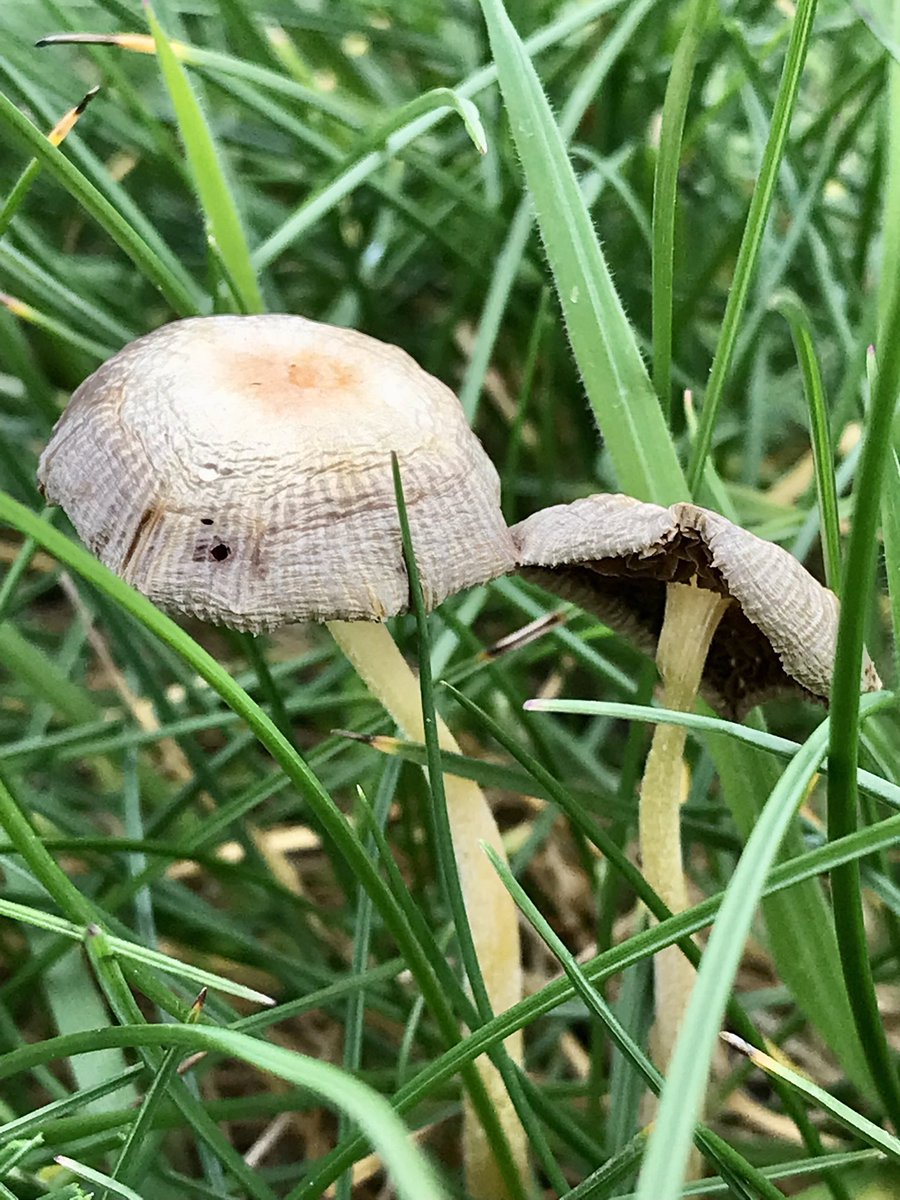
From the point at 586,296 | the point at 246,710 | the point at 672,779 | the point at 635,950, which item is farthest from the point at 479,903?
the point at 586,296

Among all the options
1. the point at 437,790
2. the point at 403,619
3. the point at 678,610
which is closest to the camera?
the point at 437,790

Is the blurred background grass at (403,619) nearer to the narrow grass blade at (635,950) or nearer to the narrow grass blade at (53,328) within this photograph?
the narrow grass blade at (53,328)

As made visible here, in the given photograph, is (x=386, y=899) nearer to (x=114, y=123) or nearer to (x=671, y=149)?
(x=671, y=149)

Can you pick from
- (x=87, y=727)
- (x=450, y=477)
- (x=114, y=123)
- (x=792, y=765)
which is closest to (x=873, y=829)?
(x=792, y=765)

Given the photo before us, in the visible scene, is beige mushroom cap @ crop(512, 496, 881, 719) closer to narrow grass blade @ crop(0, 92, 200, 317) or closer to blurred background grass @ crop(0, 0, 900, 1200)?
blurred background grass @ crop(0, 0, 900, 1200)

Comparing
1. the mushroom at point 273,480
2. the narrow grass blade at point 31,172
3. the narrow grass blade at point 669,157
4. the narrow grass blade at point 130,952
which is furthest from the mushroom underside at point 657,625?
the narrow grass blade at point 31,172

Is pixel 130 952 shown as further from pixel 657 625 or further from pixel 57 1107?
pixel 657 625

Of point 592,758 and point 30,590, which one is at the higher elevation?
point 30,590
